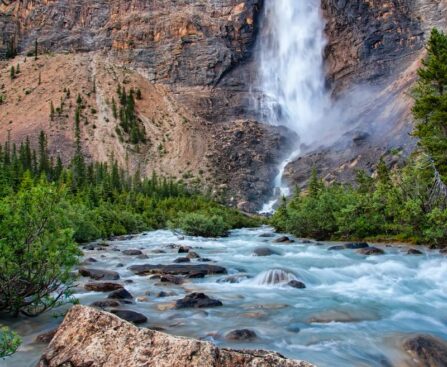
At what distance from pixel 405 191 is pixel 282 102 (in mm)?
84780

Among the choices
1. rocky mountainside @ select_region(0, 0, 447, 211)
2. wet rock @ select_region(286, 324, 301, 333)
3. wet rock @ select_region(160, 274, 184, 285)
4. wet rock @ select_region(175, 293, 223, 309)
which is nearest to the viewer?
wet rock @ select_region(286, 324, 301, 333)

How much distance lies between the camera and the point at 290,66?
110 m

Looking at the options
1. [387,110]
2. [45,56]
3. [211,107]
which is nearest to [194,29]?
[211,107]

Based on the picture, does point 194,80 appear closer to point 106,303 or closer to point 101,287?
point 101,287

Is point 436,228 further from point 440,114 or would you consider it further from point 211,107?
point 211,107

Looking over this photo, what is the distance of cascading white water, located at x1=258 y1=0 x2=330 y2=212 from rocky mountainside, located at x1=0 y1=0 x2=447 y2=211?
3.05m

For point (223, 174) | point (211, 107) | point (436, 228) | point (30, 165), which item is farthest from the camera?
point (211, 107)

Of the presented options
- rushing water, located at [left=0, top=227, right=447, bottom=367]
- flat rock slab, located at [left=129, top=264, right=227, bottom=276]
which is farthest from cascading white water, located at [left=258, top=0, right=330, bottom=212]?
flat rock slab, located at [left=129, top=264, right=227, bottom=276]

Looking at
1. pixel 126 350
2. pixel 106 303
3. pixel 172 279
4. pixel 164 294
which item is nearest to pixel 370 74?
pixel 172 279

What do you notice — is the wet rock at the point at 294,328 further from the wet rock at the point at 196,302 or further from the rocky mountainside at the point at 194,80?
the rocky mountainside at the point at 194,80

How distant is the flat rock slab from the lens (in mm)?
17031

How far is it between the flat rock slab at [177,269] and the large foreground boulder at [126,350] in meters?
12.0

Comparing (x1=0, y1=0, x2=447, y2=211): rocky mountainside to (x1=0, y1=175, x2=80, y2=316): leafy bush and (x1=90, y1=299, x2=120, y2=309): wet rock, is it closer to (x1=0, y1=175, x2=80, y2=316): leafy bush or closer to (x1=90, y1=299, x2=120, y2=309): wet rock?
(x1=90, y1=299, x2=120, y2=309): wet rock

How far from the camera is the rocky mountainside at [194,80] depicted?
85.9 m
